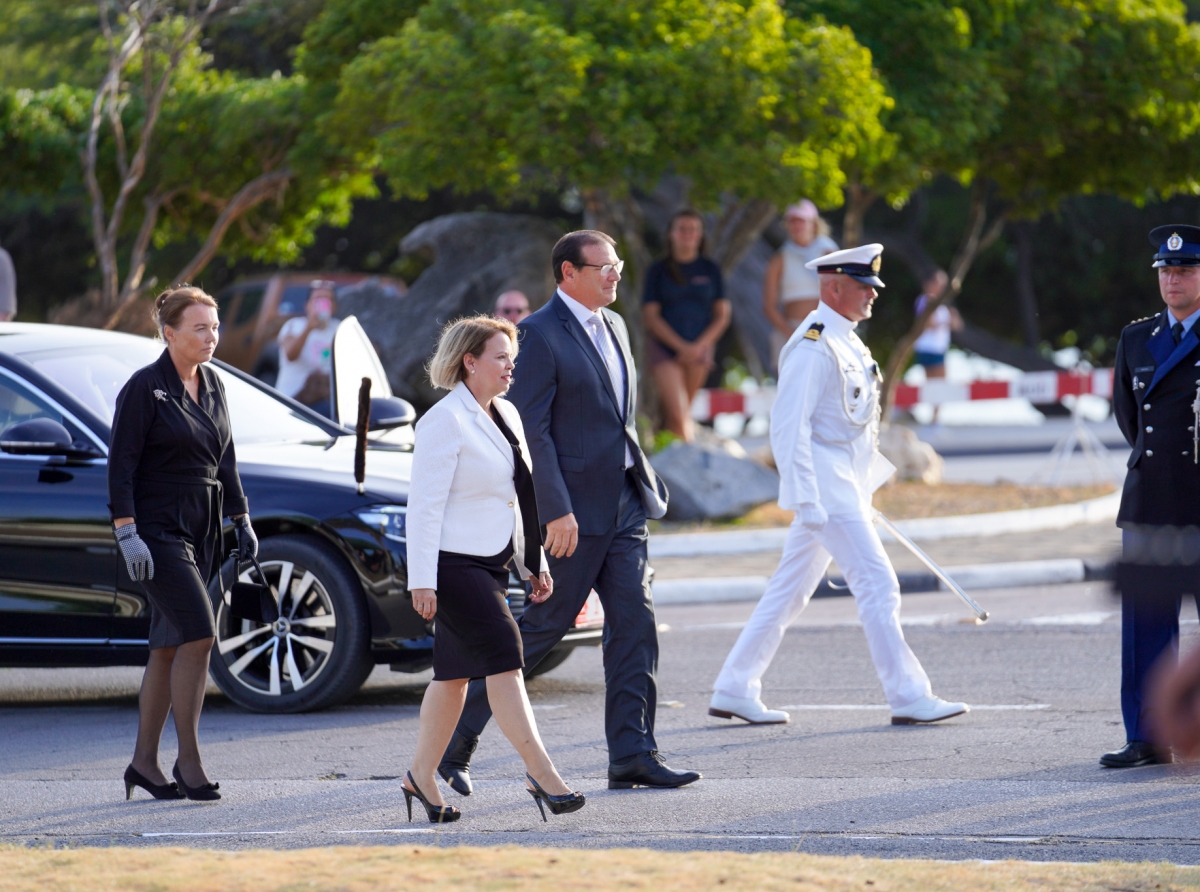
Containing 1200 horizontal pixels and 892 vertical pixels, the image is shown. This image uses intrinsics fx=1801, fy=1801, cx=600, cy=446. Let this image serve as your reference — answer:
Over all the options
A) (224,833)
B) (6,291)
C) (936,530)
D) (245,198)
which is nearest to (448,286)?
(245,198)

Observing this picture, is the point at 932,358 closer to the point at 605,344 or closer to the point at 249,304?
the point at 249,304

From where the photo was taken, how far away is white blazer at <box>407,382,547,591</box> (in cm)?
545

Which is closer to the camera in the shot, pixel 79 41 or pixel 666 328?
pixel 666 328

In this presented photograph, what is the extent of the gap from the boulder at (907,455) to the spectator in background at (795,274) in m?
2.68

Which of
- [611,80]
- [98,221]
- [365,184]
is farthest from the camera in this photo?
[365,184]

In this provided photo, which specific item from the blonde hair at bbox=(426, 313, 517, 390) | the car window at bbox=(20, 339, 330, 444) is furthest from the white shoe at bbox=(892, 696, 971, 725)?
the car window at bbox=(20, 339, 330, 444)

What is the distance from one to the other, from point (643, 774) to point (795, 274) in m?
9.97

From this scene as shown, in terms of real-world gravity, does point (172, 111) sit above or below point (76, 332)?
above

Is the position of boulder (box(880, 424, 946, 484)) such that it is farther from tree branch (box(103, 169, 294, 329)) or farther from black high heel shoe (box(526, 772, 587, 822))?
black high heel shoe (box(526, 772, 587, 822))

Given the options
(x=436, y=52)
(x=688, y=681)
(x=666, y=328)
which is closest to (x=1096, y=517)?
(x=666, y=328)

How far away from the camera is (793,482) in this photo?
733cm

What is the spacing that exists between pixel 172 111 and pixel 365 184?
217cm

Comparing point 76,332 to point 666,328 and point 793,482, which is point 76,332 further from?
point 666,328

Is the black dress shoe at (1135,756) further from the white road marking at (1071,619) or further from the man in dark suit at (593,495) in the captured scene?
the white road marking at (1071,619)
